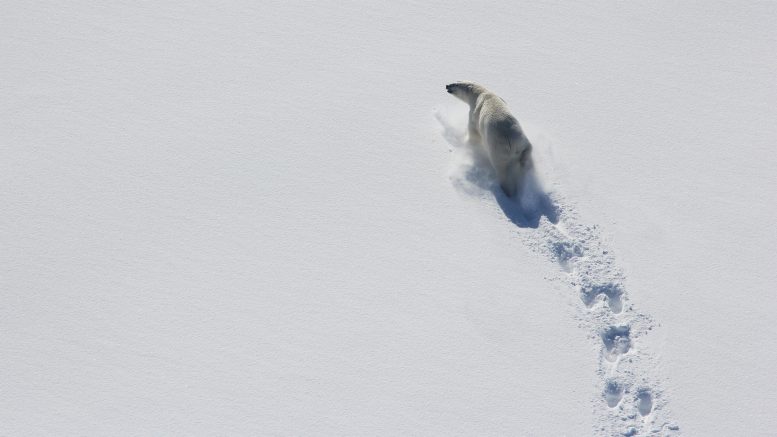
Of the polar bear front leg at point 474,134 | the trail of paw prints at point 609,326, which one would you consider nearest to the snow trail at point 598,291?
the trail of paw prints at point 609,326

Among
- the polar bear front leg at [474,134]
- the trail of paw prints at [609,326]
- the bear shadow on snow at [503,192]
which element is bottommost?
the trail of paw prints at [609,326]

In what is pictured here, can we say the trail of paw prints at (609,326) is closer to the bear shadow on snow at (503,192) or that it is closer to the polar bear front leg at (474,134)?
the bear shadow on snow at (503,192)

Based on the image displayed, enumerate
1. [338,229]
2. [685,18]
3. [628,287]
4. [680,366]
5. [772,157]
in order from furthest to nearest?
[685,18] < [772,157] < [338,229] < [628,287] < [680,366]

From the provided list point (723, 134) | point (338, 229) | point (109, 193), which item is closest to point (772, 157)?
point (723, 134)

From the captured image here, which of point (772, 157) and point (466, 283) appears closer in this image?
point (466, 283)

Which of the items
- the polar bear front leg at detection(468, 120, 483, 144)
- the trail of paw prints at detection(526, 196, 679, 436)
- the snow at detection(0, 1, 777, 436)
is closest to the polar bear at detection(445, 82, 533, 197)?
the polar bear front leg at detection(468, 120, 483, 144)

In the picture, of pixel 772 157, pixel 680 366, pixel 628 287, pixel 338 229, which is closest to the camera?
pixel 680 366

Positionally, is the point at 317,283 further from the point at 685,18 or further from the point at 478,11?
the point at 685,18
